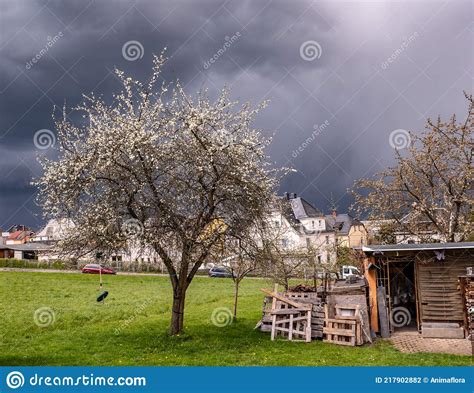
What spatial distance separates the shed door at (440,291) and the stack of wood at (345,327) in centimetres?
383

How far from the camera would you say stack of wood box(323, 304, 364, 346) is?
19208 millimetres

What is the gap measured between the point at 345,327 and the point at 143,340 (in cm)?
799

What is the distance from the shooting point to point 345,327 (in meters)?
19.8

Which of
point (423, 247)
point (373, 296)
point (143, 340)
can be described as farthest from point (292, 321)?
point (423, 247)

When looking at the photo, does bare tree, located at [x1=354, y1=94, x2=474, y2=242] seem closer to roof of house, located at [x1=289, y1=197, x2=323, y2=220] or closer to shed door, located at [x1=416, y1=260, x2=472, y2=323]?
shed door, located at [x1=416, y1=260, x2=472, y2=323]

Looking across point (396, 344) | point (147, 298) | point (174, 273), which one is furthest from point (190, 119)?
point (147, 298)

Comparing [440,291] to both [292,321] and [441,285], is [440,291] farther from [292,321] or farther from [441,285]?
[292,321]

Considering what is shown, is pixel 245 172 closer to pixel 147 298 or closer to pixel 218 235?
pixel 218 235

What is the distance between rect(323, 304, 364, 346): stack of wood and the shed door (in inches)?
151

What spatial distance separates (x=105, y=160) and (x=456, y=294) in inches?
615

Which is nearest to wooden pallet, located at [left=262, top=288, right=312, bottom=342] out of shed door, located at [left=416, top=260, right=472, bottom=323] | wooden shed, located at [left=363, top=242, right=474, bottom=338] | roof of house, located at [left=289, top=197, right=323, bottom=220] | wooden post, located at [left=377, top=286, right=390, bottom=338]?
wooden shed, located at [left=363, top=242, right=474, bottom=338]

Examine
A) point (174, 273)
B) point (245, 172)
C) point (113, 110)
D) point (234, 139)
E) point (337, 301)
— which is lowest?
point (337, 301)

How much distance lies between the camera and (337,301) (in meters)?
21.0

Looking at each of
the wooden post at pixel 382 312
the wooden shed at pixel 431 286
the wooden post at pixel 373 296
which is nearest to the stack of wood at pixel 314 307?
the wooden post at pixel 373 296
